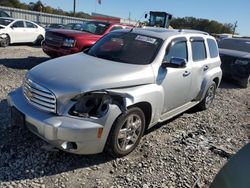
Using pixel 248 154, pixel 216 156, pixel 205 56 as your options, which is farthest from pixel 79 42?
pixel 248 154

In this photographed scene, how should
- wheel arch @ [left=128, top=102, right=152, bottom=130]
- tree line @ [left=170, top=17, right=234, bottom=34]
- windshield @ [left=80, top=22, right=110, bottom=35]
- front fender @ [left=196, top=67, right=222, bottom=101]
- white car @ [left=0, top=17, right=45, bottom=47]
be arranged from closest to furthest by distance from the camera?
wheel arch @ [left=128, top=102, right=152, bottom=130], front fender @ [left=196, top=67, right=222, bottom=101], windshield @ [left=80, top=22, right=110, bottom=35], white car @ [left=0, top=17, right=45, bottom=47], tree line @ [left=170, top=17, right=234, bottom=34]

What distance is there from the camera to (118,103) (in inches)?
137

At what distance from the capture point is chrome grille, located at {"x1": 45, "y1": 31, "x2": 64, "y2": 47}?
837 cm

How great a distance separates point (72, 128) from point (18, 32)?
12.3 meters

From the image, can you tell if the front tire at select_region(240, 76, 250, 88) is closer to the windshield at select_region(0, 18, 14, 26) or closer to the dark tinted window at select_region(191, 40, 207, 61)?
the dark tinted window at select_region(191, 40, 207, 61)

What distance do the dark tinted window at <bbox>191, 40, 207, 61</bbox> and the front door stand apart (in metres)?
0.34

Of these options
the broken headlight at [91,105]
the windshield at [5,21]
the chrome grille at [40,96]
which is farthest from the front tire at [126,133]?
the windshield at [5,21]

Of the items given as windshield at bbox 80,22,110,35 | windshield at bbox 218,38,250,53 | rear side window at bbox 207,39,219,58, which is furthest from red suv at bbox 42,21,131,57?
windshield at bbox 218,38,250,53

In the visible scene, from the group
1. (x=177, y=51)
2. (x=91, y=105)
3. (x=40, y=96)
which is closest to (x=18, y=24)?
(x=177, y=51)

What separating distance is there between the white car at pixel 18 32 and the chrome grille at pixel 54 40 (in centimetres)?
528

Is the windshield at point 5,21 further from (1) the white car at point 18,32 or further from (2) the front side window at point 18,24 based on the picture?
(2) the front side window at point 18,24

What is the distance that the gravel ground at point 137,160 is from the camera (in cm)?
331

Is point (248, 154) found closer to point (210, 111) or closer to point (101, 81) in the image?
point (101, 81)

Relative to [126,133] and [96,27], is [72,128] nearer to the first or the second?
[126,133]
